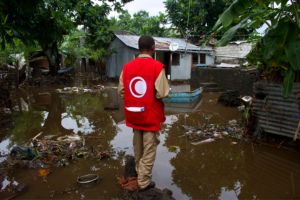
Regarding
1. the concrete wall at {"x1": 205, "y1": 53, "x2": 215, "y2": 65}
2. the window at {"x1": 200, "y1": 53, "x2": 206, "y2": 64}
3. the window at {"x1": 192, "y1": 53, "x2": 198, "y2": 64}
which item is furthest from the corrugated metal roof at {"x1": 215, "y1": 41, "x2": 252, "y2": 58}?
the window at {"x1": 192, "y1": 53, "x2": 198, "y2": 64}

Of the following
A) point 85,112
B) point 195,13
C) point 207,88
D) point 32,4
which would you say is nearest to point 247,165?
point 32,4

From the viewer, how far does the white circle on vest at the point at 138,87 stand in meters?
3.64

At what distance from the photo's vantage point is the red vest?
361cm

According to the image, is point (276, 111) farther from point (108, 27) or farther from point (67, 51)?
point (67, 51)

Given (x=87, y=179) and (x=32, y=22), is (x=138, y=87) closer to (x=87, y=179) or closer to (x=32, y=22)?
(x=87, y=179)

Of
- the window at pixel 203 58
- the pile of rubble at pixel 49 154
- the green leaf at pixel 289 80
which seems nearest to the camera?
the green leaf at pixel 289 80

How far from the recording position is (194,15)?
27.5 m

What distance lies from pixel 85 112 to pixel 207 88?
8222 mm

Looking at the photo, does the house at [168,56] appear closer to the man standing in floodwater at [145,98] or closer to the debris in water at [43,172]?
the debris in water at [43,172]

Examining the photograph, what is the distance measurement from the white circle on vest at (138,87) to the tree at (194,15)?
23.6 metres

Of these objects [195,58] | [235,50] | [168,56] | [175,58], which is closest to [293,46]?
[175,58]

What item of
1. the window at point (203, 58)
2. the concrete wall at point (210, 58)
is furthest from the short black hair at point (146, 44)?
the concrete wall at point (210, 58)

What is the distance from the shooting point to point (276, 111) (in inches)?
229

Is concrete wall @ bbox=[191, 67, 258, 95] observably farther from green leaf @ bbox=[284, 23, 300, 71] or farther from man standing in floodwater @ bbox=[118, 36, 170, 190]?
green leaf @ bbox=[284, 23, 300, 71]
